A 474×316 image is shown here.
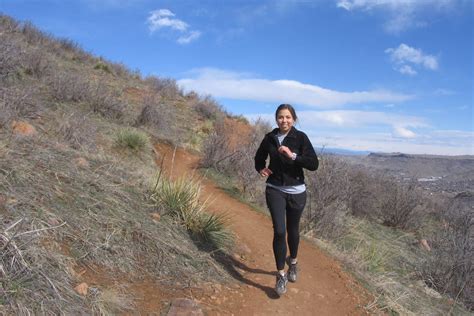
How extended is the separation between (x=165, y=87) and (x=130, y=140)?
11339 millimetres

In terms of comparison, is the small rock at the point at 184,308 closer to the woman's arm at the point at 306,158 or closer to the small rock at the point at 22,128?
the woman's arm at the point at 306,158

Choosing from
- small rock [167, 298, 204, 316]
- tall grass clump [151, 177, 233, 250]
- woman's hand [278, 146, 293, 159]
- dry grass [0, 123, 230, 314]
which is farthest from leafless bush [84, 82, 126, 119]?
small rock [167, 298, 204, 316]

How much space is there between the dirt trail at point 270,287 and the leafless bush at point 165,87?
13.4 meters

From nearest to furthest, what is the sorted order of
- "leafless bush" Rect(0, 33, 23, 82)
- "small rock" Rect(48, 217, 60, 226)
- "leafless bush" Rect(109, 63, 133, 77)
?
"small rock" Rect(48, 217, 60, 226), "leafless bush" Rect(0, 33, 23, 82), "leafless bush" Rect(109, 63, 133, 77)

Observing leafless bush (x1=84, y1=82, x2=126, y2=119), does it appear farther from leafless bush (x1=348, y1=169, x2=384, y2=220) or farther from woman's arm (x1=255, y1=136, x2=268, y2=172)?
woman's arm (x1=255, y1=136, x2=268, y2=172)

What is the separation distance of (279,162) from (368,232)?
785 centimetres

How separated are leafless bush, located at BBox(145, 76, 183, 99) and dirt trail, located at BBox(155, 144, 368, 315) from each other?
13.4 metres

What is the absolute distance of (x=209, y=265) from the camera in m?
4.85

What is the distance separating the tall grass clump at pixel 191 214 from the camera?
5484 mm

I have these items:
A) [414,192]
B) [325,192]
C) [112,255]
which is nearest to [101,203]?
[112,255]

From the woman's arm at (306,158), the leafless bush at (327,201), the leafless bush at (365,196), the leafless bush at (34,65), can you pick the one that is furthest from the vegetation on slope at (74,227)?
the leafless bush at (365,196)

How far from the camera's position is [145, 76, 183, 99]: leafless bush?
64.5ft

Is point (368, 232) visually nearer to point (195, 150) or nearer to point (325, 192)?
point (325, 192)

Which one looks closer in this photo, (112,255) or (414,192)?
(112,255)
